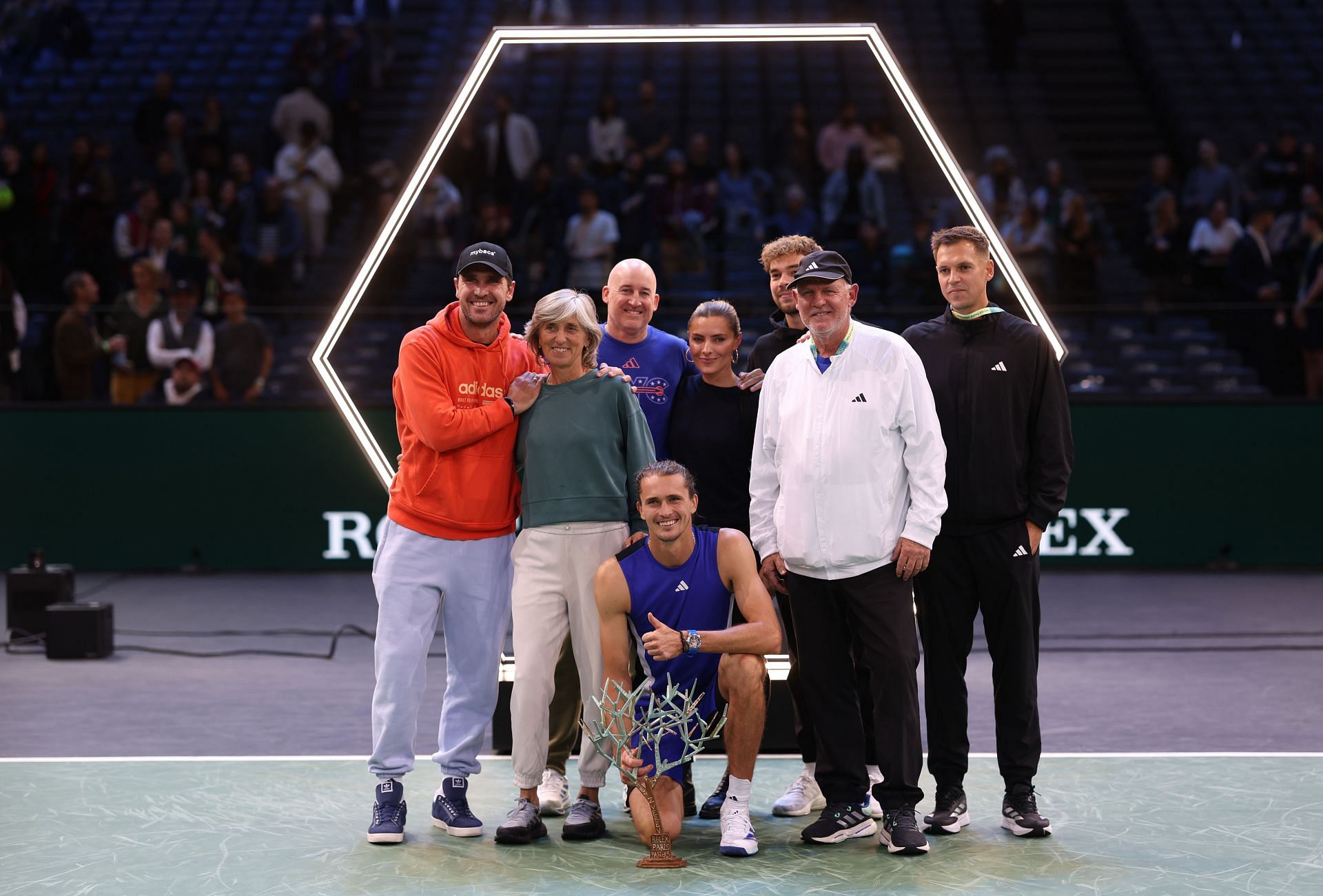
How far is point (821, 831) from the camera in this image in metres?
4.68

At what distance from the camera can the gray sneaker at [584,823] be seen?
474 cm

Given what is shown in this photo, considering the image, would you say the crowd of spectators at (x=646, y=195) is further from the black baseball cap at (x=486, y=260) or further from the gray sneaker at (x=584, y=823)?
the gray sneaker at (x=584, y=823)

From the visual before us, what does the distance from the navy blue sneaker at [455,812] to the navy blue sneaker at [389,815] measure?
0.13 meters

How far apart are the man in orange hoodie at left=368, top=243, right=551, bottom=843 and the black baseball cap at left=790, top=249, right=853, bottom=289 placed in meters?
0.86

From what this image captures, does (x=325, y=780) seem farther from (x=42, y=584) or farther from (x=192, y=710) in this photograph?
(x=42, y=584)

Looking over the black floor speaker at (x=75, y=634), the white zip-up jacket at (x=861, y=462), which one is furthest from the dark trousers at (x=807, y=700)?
the black floor speaker at (x=75, y=634)

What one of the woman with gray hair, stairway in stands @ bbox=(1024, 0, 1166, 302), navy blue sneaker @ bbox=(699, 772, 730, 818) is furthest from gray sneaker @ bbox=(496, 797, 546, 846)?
stairway in stands @ bbox=(1024, 0, 1166, 302)

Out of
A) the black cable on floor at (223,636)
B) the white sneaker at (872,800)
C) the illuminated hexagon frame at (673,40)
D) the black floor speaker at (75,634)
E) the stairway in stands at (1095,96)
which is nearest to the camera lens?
the white sneaker at (872,800)

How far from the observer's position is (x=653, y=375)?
17.0 feet

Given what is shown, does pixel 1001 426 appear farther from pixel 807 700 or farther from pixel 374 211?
pixel 374 211

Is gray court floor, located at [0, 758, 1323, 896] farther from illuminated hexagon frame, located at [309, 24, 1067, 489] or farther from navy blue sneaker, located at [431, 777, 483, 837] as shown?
illuminated hexagon frame, located at [309, 24, 1067, 489]

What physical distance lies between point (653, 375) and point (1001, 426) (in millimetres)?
1173

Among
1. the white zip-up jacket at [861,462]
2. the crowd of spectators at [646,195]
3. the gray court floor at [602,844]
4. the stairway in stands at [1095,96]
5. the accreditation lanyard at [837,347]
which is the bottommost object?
the gray court floor at [602,844]

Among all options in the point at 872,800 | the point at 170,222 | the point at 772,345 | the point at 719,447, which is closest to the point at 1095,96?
the point at 170,222
